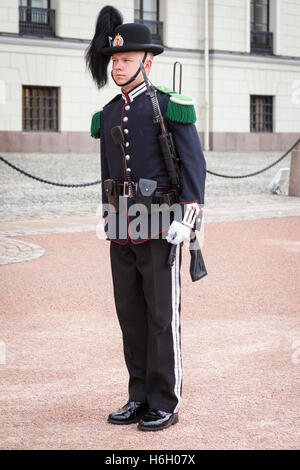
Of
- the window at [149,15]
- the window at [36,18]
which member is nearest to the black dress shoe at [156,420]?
the window at [36,18]

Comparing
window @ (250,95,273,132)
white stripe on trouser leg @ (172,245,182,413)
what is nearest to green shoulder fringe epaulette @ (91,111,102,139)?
white stripe on trouser leg @ (172,245,182,413)

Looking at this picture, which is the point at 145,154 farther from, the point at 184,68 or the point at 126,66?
the point at 184,68

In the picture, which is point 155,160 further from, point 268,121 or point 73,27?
point 268,121

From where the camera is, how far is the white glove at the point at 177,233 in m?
3.51

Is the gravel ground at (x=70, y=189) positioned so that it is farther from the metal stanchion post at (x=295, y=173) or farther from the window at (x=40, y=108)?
the window at (x=40, y=108)

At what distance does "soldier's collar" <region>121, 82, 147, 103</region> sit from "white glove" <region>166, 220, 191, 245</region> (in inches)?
24.2

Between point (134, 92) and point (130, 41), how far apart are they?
0.75ft

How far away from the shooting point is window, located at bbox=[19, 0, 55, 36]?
25.4 meters

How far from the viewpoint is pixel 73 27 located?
26047 mm

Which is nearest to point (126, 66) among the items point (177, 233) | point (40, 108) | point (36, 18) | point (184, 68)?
point (177, 233)

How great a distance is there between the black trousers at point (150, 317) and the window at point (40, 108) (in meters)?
22.4

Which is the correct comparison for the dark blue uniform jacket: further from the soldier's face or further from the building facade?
the building facade

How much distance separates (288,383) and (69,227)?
6252 mm
